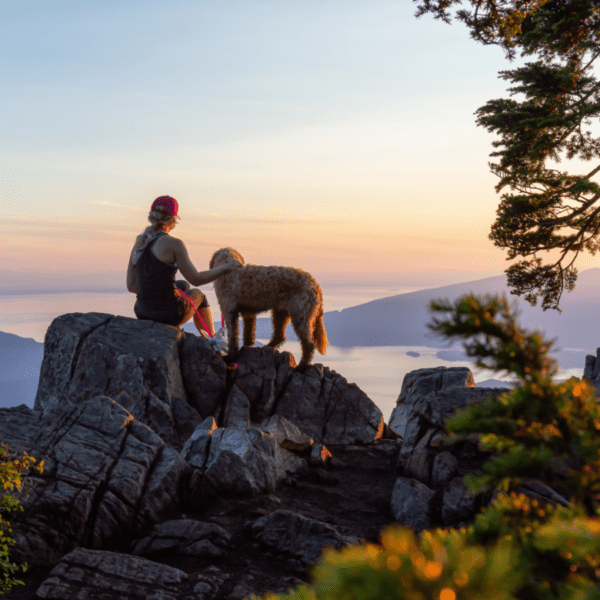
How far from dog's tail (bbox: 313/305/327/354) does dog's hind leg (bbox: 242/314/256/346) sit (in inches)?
55.5

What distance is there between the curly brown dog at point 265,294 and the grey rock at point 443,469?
14.2ft

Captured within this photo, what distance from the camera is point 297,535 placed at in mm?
6340

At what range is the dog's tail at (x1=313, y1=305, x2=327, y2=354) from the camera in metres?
12.2

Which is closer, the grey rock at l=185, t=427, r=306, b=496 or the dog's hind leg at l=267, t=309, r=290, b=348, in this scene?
the grey rock at l=185, t=427, r=306, b=496

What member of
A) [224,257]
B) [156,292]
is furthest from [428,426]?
[156,292]

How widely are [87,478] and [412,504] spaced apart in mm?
4379

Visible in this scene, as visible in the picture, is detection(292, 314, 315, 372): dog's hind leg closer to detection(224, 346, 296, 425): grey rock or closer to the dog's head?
detection(224, 346, 296, 425): grey rock

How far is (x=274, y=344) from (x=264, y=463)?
5.00 metres

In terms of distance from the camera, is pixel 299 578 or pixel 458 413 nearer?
pixel 458 413

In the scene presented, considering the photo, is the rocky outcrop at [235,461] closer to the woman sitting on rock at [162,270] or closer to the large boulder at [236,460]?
the large boulder at [236,460]

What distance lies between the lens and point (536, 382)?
204 centimetres

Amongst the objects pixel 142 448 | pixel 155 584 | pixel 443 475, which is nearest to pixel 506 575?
pixel 155 584

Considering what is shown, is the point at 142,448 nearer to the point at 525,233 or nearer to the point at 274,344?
the point at 274,344

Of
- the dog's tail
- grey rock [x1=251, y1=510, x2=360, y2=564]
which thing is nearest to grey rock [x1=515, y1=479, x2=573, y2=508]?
grey rock [x1=251, y1=510, x2=360, y2=564]
